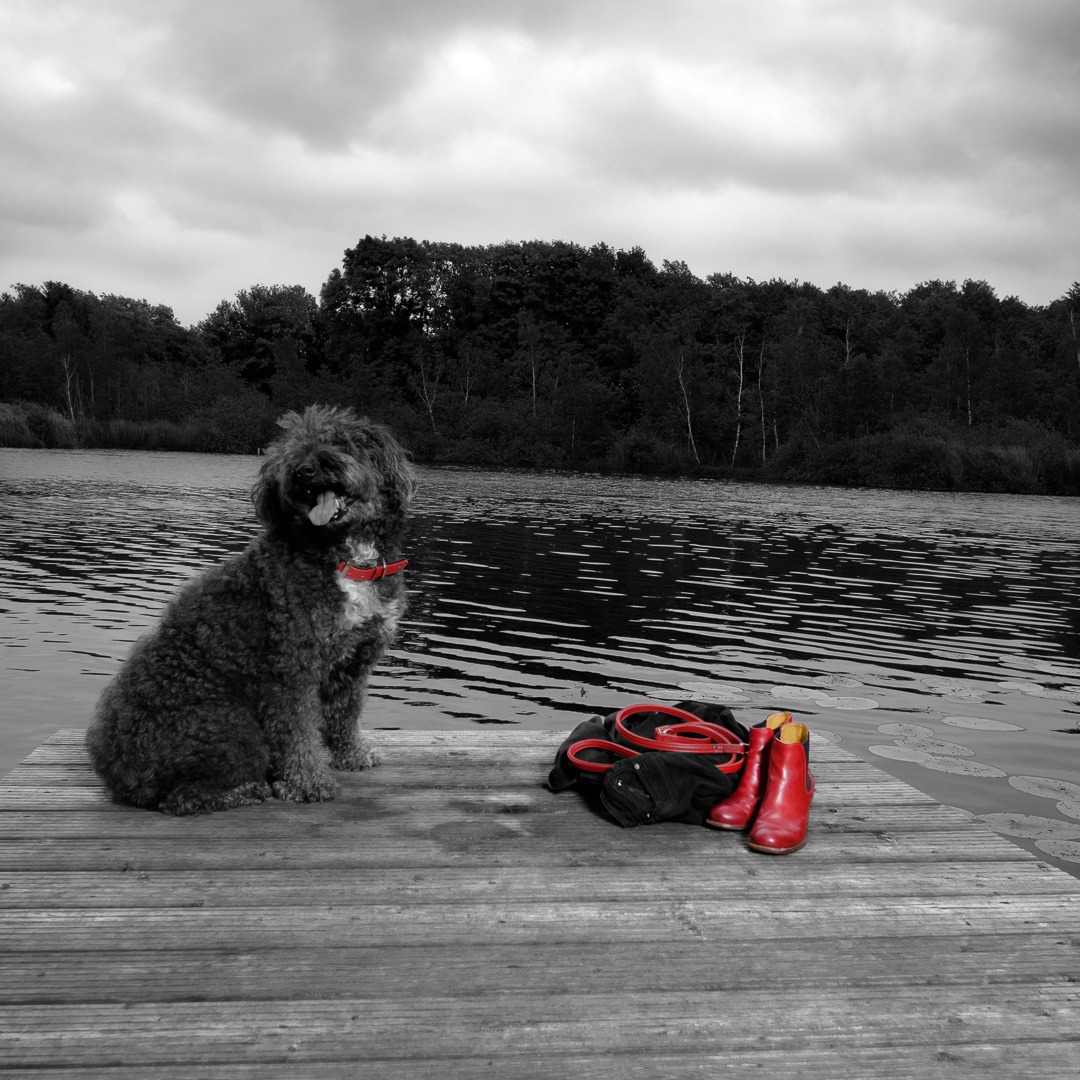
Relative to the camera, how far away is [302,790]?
4254 millimetres

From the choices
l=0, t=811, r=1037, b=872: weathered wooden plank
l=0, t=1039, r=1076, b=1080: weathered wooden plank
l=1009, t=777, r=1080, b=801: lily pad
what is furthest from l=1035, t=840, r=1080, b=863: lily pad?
l=0, t=1039, r=1076, b=1080: weathered wooden plank

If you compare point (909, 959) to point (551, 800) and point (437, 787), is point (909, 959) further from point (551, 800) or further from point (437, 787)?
point (437, 787)

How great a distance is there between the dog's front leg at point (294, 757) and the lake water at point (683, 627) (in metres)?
4.06

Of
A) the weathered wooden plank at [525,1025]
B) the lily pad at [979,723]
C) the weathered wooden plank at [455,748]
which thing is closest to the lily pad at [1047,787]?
the lily pad at [979,723]

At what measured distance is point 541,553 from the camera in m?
19.7

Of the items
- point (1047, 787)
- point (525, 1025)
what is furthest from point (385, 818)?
point (1047, 787)

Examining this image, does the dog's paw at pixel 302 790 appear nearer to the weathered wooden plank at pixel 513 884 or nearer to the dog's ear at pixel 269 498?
the weathered wooden plank at pixel 513 884

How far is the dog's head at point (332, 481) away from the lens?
4.23 m

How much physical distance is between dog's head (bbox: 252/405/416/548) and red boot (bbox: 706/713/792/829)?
76.7 inches

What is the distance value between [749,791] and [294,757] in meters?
2.03

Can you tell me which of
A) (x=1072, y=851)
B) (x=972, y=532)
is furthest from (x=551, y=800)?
(x=972, y=532)

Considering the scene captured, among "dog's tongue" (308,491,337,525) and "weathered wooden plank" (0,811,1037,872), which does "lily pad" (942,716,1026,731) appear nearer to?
"weathered wooden plank" (0,811,1037,872)

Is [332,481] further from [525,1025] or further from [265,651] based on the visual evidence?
[525,1025]

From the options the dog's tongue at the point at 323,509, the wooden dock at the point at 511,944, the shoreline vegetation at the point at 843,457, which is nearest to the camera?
the wooden dock at the point at 511,944
